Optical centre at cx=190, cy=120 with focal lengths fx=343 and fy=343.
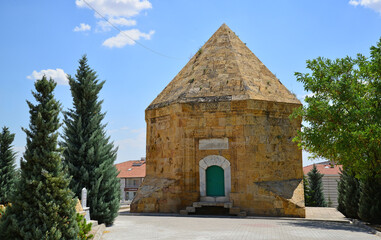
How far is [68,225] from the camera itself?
Result: 24.5ft

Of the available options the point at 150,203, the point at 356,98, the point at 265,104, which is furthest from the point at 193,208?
the point at 356,98

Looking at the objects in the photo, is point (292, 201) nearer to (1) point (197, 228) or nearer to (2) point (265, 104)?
(2) point (265, 104)

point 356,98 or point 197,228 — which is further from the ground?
point 356,98

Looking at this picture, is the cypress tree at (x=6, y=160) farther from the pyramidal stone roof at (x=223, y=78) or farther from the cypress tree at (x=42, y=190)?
the cypress tree at (x=42, y=190)

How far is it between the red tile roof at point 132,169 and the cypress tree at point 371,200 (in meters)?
30.1

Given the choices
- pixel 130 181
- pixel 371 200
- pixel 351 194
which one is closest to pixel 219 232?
pixel 371 200

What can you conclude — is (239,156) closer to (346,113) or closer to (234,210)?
(234,210)

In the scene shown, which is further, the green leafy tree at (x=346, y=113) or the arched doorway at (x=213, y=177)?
the arched doorway at (x=213, y=177)

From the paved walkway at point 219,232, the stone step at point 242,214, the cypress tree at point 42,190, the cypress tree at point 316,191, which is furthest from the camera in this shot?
the cypress tree at point 316,191

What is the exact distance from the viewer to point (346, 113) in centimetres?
1322

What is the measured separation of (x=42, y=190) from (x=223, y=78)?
12.4m

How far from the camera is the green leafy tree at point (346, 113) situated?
1215cm

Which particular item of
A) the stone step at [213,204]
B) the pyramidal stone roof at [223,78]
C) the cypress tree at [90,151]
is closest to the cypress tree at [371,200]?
the stone step at [213,204]

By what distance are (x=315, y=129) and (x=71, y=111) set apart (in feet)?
30.5
